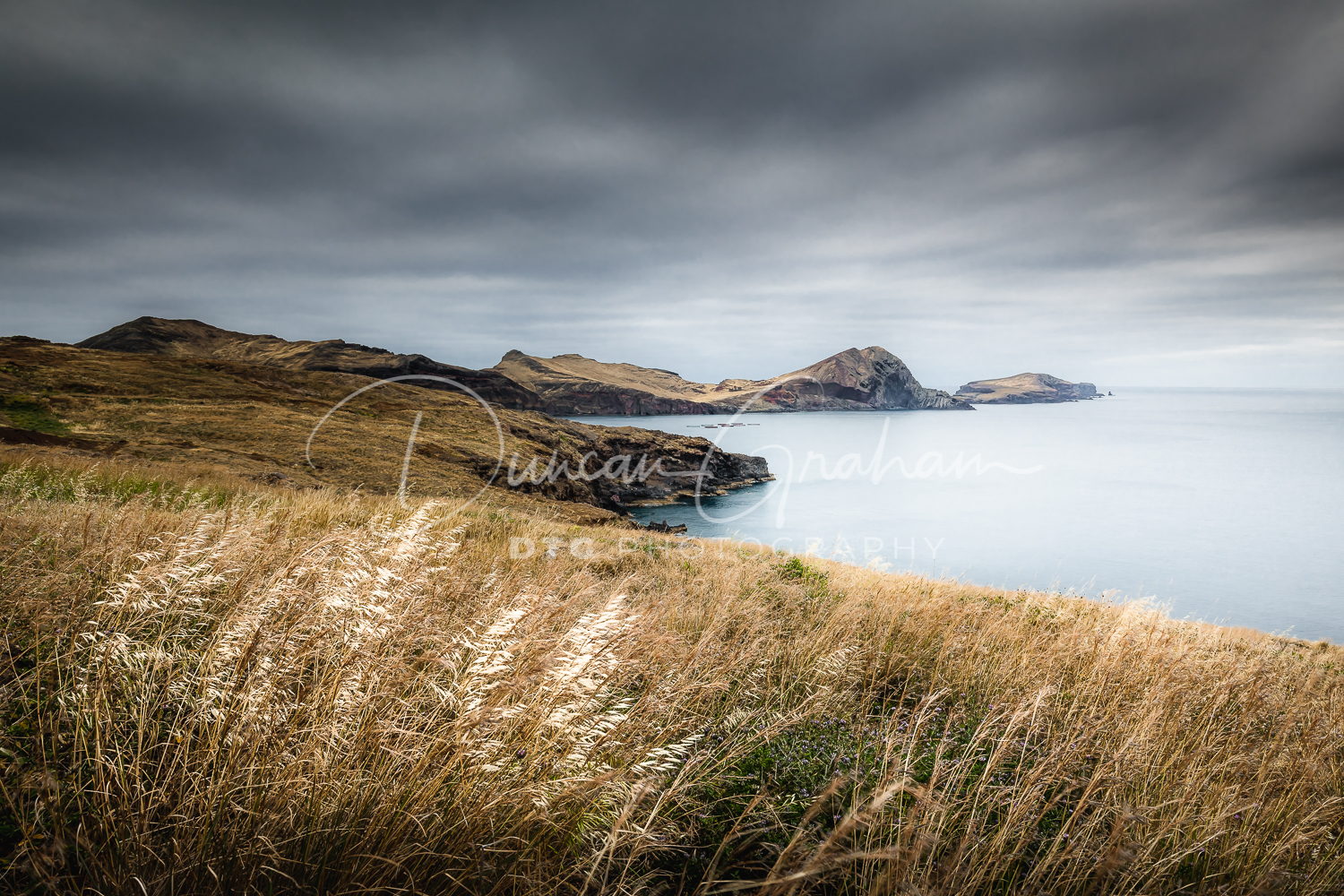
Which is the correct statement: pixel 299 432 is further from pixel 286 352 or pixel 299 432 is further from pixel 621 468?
pixel 286 352

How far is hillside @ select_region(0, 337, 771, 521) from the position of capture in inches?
1014

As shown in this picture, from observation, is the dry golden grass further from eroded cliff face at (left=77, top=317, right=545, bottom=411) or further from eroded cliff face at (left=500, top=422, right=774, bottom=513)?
eroded cliff face at (left=77, top=317, right=545, bottom=411)

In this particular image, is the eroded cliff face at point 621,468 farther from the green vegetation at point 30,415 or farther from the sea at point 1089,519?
the green vegetation at point 30,415

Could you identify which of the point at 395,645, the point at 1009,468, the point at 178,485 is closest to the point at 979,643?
the point at 395,645

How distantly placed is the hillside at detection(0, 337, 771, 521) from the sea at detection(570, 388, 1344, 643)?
35.2ft

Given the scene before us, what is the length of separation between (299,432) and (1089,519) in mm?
71320

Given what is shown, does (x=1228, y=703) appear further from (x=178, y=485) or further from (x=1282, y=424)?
(x=1282, y=424)

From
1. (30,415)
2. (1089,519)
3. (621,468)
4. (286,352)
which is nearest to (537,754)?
(30,415)

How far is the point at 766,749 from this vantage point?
122 inches

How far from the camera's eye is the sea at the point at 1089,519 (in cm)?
3288

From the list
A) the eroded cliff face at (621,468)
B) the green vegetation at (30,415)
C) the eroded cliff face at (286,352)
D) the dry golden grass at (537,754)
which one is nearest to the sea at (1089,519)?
the eroded cliff face at (621,468)

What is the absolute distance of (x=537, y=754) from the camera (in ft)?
7.44

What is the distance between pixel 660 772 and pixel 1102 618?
7.05 meters

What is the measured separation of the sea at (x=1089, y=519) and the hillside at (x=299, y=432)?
1074 cm
